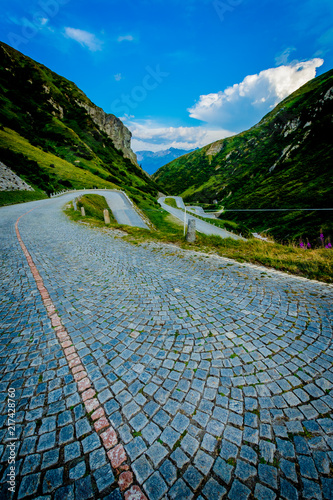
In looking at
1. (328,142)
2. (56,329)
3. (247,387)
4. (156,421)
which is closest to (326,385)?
(247,387)

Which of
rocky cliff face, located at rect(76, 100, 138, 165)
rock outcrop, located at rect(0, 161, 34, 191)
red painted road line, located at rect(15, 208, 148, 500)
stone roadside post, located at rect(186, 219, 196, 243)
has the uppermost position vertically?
rocky cliff face, located at rect(76, 100, 138, 165)

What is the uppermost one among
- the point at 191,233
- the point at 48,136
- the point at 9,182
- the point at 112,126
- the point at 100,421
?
the point at 112,126

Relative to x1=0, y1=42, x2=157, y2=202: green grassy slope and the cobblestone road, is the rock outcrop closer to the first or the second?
x1=0, y1=42, x2=157, y2=202: green grassy slope

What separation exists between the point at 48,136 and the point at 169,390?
276ft

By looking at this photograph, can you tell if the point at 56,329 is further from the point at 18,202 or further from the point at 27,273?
the point at 18,202

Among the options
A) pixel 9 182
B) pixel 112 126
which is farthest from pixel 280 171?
pixel 112 126

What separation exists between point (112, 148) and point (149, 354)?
383ft

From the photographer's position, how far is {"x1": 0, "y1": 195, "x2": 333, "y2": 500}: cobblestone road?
1696 mm

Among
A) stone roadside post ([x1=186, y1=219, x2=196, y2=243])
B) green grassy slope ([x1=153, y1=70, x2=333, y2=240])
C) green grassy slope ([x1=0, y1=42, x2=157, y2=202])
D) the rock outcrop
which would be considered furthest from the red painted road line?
green grassy slope ([x1=153, y1=70, x2=333, y2=240])

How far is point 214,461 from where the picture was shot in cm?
180

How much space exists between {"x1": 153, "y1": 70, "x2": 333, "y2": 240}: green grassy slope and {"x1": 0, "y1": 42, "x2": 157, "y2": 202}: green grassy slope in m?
40.5

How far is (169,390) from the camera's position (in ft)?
8.11

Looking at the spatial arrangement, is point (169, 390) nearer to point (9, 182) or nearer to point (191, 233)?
point (191, 233)

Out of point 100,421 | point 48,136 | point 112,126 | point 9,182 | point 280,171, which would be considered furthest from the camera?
point 112,126
